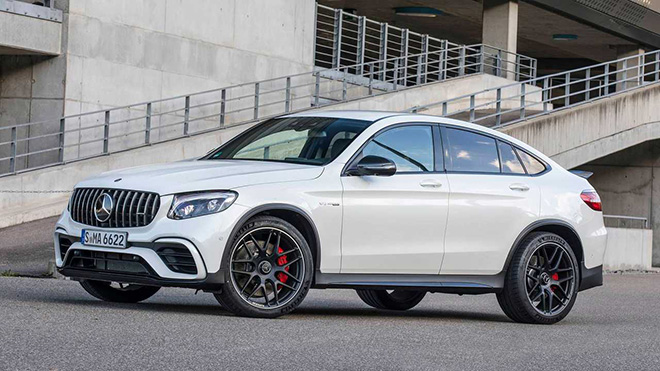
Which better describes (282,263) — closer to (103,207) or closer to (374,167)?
(374,167)

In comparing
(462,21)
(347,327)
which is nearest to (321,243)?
(347,327)

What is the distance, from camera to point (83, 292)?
37.4 feet

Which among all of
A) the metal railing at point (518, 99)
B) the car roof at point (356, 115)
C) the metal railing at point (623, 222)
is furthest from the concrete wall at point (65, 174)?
the car roof at point (356, 115)

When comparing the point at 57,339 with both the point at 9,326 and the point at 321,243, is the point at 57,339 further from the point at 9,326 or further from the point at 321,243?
the point at 321,243

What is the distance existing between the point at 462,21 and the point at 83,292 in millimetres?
37499

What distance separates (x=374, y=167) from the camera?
9.34m

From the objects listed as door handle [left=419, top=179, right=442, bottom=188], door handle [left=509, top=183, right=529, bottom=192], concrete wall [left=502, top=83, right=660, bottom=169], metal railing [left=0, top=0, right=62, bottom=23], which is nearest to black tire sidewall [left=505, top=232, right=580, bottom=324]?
door handle [left=509, top=183, right=529, bottom=192]

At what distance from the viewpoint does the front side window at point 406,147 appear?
9.80 meters

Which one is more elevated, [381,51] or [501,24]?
[501,24]

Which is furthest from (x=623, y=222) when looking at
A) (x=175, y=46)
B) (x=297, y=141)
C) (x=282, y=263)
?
(x=282, y=263)

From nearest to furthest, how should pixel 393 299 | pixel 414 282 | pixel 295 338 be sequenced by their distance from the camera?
1. pixel 295 338
2. pixel 414 282
3. pixel 393 299

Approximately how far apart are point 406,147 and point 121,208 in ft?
7.91

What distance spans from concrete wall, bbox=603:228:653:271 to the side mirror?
46.4 feet

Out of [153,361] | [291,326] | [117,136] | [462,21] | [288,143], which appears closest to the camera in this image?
[153,361]
